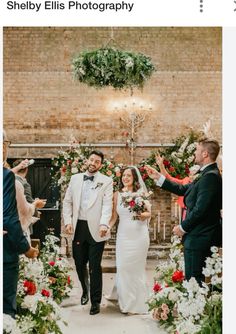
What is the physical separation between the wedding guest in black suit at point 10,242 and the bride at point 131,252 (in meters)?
1.78

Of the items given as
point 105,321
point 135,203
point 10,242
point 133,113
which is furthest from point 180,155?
point 10,242

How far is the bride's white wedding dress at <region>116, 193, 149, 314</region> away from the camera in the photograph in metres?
4.42

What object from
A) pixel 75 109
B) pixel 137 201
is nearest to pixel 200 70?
pixel 75 109

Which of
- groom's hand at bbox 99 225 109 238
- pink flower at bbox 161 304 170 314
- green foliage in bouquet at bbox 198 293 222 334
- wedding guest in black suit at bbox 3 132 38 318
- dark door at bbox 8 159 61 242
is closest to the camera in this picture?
wedding guest in black suit at bbox 3 132 38 318

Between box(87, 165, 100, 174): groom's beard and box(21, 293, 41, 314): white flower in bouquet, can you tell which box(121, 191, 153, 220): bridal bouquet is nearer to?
box(87, 165, 100, 174): groom's beard

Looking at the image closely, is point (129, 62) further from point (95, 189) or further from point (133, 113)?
point (133, 113)

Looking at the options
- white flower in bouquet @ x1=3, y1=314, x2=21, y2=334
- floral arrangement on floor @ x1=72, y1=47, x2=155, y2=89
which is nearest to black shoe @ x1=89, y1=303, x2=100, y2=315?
white flower in bouquet @ x1=3, y1=314, x2=21, y2=334

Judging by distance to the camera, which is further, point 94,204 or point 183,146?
point 183,146

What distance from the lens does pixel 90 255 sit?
4.44 m

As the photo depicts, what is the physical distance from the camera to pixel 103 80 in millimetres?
5004

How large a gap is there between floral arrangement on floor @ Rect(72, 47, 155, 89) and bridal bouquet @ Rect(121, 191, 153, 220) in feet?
4.11

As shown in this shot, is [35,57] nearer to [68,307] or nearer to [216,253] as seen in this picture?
[68,307]

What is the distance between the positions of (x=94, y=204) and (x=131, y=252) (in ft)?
1.89
